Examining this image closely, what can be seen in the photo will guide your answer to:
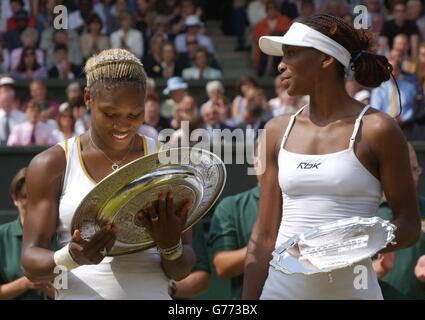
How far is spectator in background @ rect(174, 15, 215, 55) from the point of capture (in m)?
13.1

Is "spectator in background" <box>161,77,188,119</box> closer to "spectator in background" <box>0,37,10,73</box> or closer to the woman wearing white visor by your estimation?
"spectator in background" <box>0,37,10,73</box>

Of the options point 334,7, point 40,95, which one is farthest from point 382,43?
point 40,95

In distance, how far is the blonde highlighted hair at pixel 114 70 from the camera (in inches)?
139

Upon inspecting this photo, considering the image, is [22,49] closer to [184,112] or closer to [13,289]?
[184,112]

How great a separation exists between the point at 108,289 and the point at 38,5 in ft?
32.6

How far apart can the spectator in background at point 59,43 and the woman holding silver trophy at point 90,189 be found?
29.1 ft

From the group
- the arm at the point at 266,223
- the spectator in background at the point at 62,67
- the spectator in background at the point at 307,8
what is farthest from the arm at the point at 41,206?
the spectator in background at the point at 307,8

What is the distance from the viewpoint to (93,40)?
12.5 metres

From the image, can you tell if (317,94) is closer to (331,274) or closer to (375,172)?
(375,172)

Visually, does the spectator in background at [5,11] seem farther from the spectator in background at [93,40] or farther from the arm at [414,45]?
the arm at [414,45]

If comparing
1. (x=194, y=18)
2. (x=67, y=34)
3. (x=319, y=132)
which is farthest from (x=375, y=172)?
(x=194, y=18)

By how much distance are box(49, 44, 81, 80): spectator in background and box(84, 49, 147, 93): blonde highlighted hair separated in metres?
8.59

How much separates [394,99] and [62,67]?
396cm

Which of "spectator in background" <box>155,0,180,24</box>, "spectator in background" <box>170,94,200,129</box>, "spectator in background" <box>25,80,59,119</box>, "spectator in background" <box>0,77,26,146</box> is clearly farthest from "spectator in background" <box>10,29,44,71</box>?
"spectator in background" <box>170,94,200,129</box>
